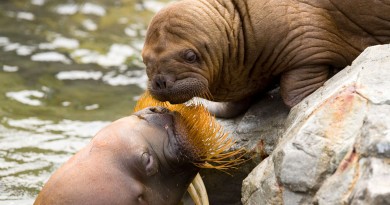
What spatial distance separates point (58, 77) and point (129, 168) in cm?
584

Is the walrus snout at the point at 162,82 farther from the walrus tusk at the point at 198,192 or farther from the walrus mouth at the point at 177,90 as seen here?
the walrus tusk at the point at 198,192

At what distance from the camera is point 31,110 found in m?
9.02

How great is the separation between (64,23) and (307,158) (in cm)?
932

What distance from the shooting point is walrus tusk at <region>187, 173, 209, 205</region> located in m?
5.58

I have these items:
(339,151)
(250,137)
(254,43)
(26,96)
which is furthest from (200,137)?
(26,96)

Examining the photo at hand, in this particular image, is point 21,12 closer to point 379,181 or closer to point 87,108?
point 87,108

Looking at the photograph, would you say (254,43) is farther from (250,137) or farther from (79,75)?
(79,75)

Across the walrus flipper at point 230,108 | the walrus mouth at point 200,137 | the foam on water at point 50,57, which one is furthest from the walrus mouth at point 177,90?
the foam on water at point 50,57

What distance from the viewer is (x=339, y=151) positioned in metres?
4.09

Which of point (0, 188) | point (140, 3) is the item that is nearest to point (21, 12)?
point (140, 3)

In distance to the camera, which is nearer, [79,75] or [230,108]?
[230,108]

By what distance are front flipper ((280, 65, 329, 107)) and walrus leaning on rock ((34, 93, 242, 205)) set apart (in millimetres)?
673

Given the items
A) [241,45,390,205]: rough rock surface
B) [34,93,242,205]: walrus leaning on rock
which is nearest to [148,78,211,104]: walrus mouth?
[34,93,242,205]: walrus leaning on rock

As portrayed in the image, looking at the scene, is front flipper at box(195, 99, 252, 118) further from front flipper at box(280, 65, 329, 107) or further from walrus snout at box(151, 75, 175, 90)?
walrus snout at box(151, 75, 175, 90)
